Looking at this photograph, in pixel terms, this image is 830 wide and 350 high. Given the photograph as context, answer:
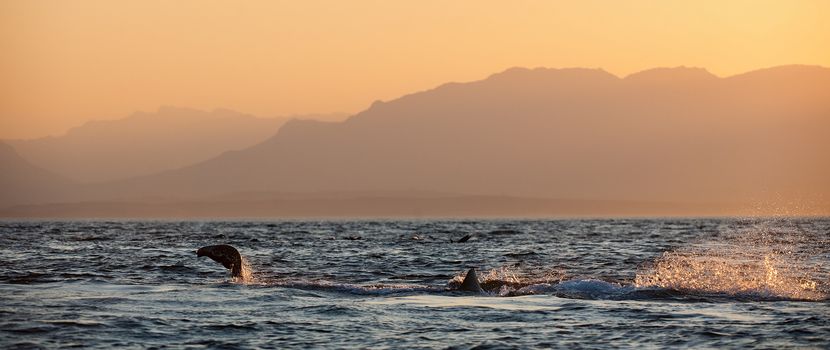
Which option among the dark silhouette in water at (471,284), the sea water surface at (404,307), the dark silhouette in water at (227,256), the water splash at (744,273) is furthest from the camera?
the dark silhouette in water at (227,256)

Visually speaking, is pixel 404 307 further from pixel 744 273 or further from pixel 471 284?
pixel 744 273

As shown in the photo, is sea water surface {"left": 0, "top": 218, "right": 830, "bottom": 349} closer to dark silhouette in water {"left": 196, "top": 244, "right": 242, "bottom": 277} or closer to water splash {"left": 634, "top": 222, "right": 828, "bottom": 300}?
water splash {"left": 634, "top": 222, "right": 828, "bottom": 300}

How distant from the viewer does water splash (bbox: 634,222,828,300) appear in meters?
27.2

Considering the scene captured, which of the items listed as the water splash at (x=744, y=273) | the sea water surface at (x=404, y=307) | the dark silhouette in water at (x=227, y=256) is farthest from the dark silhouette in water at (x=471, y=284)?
the dark silhouette in water at (x=227, y=256)

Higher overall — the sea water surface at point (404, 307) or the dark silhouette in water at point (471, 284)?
the dark silhouette in water at point (471, 284)

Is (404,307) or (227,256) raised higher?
(227,256)

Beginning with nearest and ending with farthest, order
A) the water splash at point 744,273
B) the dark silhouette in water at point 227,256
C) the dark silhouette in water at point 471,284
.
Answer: the water splash at point 744,273, the dark silhouette in water at point 471,284, the dark silhouette in water at point 227,256

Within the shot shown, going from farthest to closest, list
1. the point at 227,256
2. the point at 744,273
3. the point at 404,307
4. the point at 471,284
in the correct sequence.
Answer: the point at 744,273 < the point at 227,256 < the point at 471,284 < the point at 404,307

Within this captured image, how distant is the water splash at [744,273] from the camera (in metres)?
27.2

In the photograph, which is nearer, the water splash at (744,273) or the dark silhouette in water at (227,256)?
the water splash at (744,273)

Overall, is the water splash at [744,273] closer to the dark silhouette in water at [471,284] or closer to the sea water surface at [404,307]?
the sea water surface at [404,307]

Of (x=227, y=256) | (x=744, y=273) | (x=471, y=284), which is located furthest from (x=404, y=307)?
(x=744, y=273)

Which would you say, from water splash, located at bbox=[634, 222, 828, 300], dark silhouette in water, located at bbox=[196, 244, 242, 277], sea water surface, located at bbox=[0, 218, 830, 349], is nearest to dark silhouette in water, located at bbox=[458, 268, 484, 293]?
sea water surface, located at bbox=[0, 218, 830, 349]

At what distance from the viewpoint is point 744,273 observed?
35281 mm
